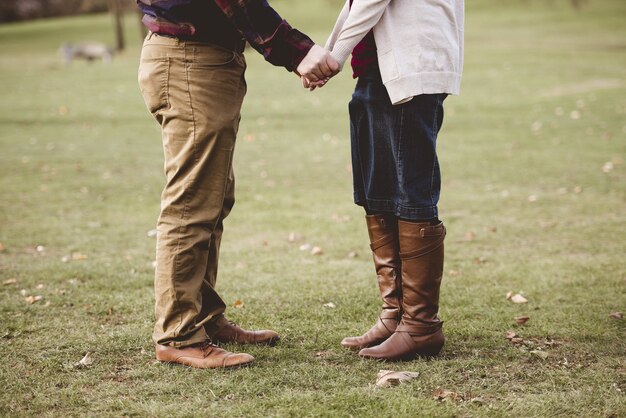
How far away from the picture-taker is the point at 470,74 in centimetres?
1995

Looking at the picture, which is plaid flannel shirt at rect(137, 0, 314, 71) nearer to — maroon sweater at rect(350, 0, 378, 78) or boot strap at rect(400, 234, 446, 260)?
maroon sweater at rect(350, 0, 378, 78)

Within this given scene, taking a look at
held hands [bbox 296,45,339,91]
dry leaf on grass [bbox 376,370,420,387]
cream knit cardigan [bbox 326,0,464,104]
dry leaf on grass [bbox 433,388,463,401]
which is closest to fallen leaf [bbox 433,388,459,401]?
dry leaf on grass [bbox 433,388,463,401]

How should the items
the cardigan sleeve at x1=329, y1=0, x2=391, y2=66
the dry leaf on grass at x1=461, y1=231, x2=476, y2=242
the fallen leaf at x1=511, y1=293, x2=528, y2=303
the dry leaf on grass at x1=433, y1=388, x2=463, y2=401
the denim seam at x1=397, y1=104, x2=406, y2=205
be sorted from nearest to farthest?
the dry leaf on grass at x1=433, y1=388, x2=463, y2=401
the cardigan sleeve at x1=329, y1=0, x2=391, y2=66
the denim seam at x1=397, y1=104, x2=406, y2=205
the fallen leaf at x1=511, y1=293, x2=528, y2=303
the dry leaf on grass at x1=461, y1=231, x2=476, y2=242

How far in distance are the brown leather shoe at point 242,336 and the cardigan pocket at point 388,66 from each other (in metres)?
1.36

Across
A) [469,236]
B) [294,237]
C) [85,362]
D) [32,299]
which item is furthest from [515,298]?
[32,299]

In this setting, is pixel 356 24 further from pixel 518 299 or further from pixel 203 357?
pixel 518 299

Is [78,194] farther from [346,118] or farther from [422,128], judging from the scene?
[346,118]

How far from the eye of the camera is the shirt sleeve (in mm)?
3145

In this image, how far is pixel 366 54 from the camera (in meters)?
3.52

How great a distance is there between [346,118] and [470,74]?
23.7ft

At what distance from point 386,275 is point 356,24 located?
1.19 metres

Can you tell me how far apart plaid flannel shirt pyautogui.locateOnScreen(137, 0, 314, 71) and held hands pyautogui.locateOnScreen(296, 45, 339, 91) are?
0.09ft

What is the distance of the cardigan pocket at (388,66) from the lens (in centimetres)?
331

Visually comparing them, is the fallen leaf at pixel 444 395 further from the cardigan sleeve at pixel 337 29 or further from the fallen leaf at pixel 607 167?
the fallen leaf at pixel 607 167
